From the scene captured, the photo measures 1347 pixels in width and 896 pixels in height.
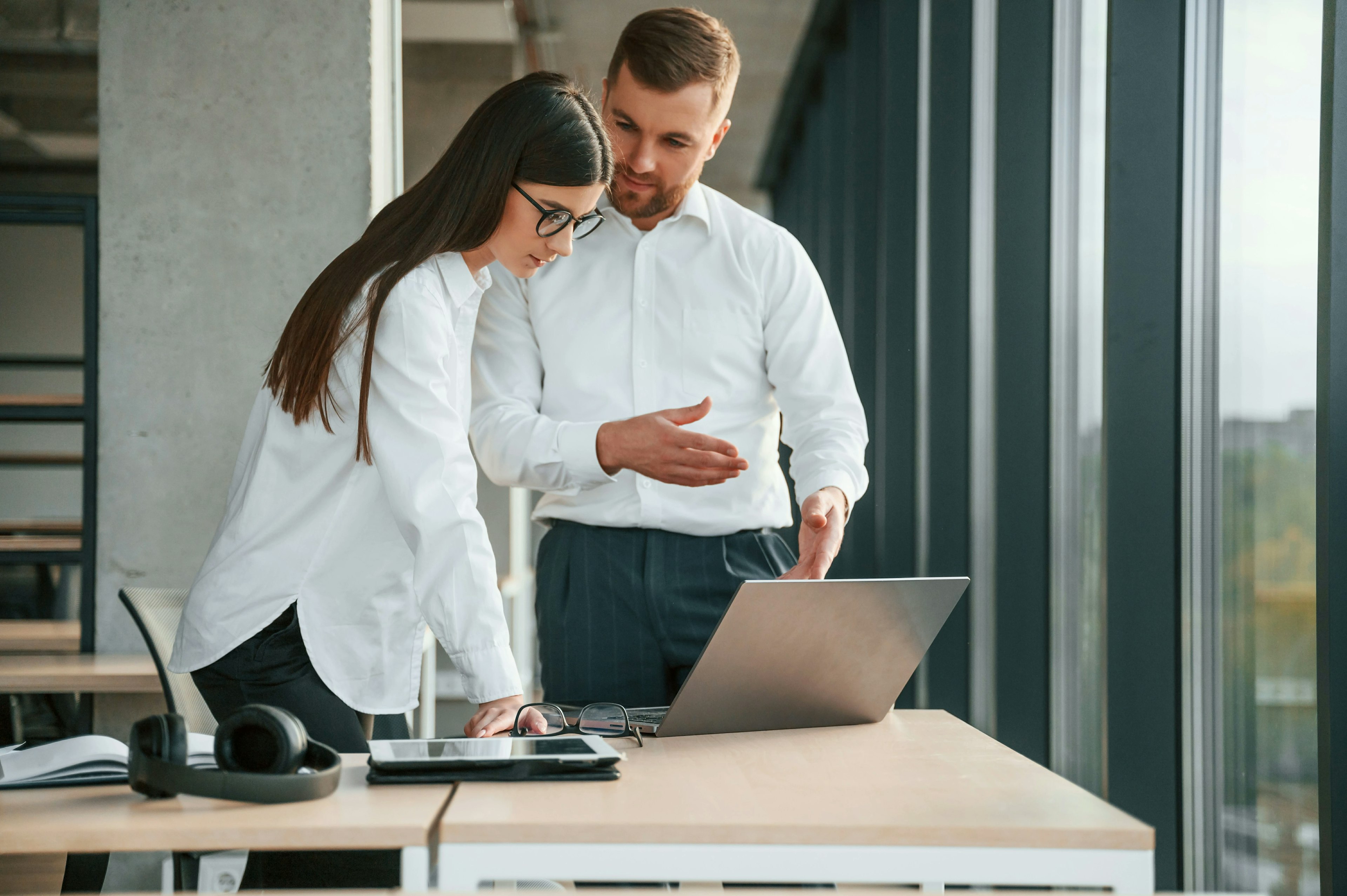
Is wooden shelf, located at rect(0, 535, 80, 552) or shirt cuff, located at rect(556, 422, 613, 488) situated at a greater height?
shirt cuff, located at rect(556, 422, 613, 488)

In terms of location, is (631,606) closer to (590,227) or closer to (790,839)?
(590,227)

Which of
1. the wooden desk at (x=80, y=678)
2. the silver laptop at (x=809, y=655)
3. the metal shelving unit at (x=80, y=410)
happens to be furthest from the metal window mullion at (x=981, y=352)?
the metal shelving unit at (x=80, y=410)

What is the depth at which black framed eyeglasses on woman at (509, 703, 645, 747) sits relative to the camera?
134cm

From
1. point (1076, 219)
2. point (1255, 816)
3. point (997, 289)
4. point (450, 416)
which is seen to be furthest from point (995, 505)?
point (450, 416)

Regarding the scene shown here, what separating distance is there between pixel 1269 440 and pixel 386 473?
1.25 meters

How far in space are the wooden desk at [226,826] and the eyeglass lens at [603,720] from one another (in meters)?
0.37

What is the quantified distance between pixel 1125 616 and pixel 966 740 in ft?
1.94

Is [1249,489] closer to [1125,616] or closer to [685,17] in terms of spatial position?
[1125,616]

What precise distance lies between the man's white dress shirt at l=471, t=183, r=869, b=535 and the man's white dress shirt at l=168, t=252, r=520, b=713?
0.35 metres

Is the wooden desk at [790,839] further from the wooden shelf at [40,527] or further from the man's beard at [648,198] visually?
the wooden shelf at [40,527]

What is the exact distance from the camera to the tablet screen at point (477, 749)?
3.62 ft

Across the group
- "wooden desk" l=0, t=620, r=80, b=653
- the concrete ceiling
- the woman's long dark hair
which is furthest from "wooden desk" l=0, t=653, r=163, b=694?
the concrete ceiling

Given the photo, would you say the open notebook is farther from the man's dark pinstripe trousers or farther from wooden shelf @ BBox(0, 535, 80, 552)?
wooden shelf @ BBox(0, 535, 80, 552)

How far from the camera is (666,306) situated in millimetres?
1898
